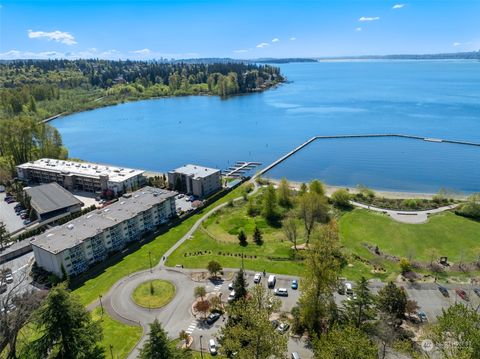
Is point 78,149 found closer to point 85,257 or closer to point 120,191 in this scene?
point 120,191

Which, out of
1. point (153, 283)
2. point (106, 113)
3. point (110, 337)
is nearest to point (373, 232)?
point (153, 283)

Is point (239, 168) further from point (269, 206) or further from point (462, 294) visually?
point (462, 294)

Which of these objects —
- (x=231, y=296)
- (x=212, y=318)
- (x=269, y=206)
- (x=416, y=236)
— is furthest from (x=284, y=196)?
(x=212, y=318)

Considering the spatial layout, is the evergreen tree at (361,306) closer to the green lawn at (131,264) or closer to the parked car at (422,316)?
the parked car at (422,316)

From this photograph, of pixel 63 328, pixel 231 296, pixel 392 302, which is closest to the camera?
pixel 63 328

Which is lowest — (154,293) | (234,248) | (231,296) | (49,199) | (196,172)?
(234,248)

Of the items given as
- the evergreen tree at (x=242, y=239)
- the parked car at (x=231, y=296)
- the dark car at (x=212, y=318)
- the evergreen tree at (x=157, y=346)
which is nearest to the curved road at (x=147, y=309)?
the dark car at (x=212, y=318)

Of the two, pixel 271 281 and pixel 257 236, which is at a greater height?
pixel 271 281
